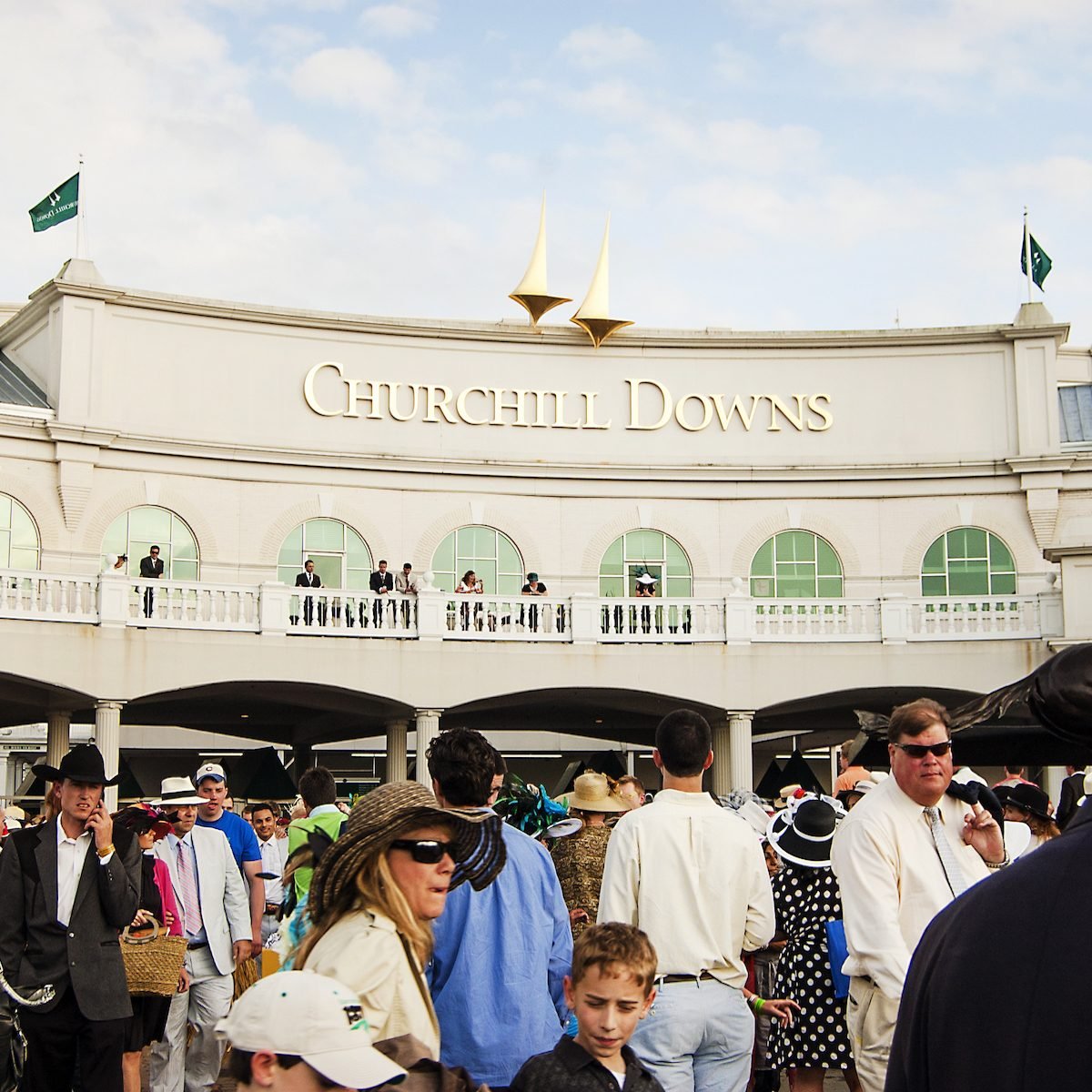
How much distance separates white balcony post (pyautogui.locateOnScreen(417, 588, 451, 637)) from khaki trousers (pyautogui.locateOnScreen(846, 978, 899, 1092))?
20.0 m

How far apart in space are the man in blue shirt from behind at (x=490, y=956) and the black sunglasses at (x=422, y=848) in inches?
28.7

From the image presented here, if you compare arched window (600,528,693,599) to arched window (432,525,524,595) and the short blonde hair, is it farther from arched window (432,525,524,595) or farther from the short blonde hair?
the short blonde hair

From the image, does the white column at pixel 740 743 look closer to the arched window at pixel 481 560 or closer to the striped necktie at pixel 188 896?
the arched window at pixel 481 560

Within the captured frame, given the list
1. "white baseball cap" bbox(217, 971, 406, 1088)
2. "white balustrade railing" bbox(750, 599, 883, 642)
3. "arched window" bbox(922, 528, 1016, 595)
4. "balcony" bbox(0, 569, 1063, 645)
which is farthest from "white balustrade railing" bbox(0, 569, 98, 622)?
"white baseball cap" bbox(217, 971, 406, 1088)

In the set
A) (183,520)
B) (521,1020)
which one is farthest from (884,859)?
(183,520)

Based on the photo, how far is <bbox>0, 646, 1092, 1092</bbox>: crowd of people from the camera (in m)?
2.98

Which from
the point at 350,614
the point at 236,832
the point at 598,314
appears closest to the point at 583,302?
the point at 598,314

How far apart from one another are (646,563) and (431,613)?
658 centimetres

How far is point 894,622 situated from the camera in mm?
26609

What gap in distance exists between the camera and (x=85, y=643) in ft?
78.2

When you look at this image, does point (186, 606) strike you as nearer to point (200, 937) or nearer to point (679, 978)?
point (200, 937)

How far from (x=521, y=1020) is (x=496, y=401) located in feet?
85.4

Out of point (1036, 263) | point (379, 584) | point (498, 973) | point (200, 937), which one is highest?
point (1036, 263)

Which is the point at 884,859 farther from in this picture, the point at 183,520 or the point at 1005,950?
the point at 183,520
